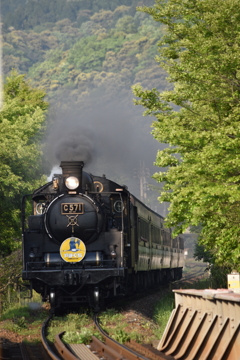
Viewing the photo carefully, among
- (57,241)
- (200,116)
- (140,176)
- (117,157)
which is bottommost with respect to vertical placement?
(57,241)

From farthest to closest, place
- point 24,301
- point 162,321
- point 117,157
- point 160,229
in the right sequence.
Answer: point 117,157, point 160,229, point 24,301, point 162,321

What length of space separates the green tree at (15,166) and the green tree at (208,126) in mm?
10239

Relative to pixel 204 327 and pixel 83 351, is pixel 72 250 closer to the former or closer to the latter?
pixel 83 351

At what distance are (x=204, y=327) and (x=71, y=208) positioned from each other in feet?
22.7

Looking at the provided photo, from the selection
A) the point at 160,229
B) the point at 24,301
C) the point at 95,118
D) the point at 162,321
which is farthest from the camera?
the point at 95,118

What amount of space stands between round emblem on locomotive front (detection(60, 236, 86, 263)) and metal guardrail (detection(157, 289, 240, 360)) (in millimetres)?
4816

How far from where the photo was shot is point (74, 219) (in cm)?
1614

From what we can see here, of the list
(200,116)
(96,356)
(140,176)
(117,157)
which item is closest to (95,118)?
(117,157)

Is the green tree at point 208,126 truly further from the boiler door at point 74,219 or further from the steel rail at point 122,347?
the steel rail at point 122,347

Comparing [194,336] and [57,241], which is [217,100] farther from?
[194,336]

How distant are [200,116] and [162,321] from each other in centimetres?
600

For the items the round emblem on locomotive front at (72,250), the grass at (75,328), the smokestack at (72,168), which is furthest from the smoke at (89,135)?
the grass at (75,328)

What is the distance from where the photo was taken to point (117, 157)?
3791cm

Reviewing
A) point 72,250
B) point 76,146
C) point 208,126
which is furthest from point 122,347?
point 76,146
